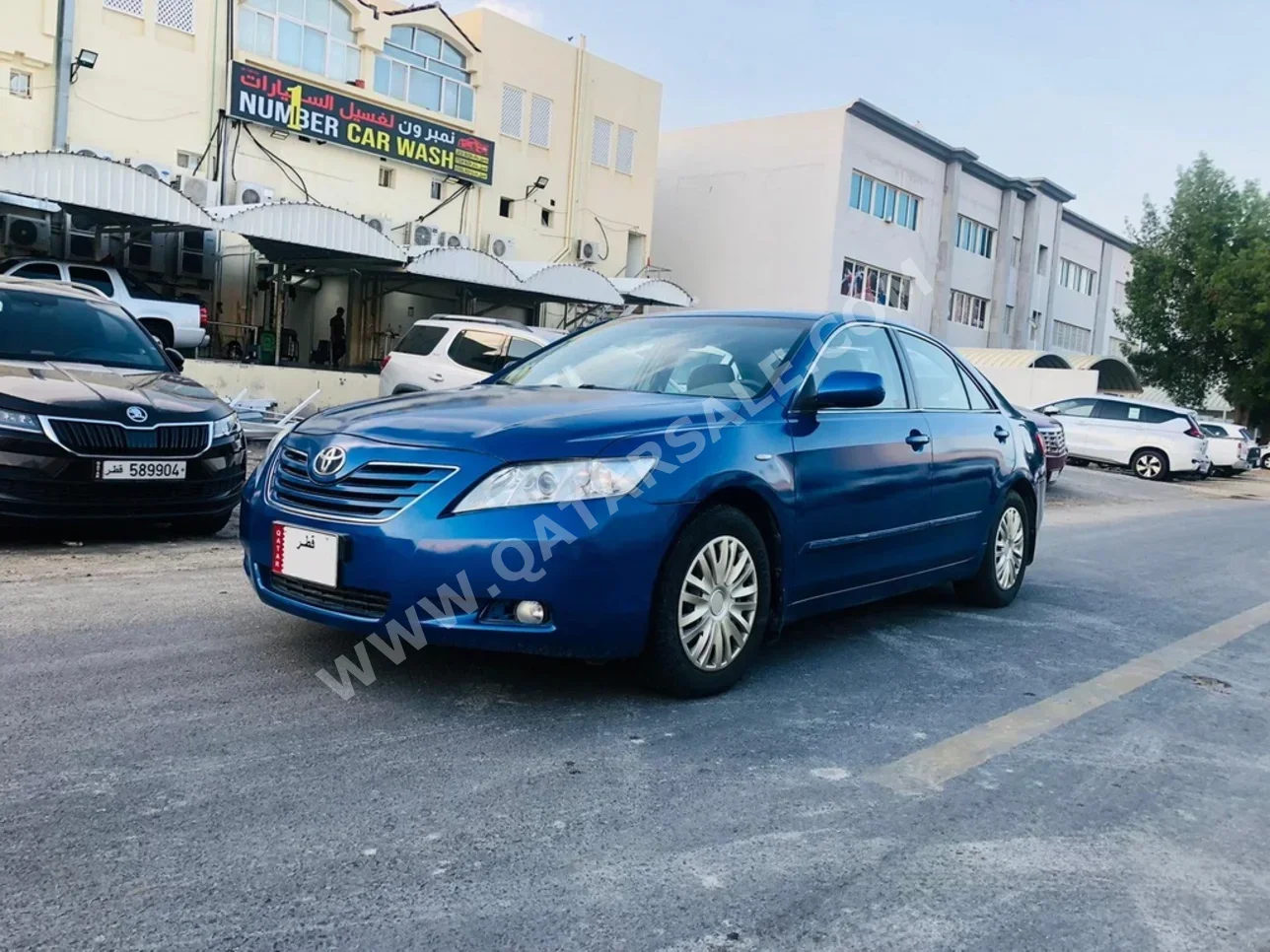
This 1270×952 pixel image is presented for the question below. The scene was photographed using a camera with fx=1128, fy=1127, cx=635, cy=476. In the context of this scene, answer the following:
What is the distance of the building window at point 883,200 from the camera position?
37.0m

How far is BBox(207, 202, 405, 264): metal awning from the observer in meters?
19.1

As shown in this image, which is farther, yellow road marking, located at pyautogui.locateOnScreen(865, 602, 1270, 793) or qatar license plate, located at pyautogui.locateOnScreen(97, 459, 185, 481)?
qatar license plate, located at pyautogui.locateOnScreen(97, 459, 185, 481)

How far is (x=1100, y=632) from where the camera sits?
20.7ft

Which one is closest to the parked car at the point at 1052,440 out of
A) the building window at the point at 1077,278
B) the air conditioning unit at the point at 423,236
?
the air conditioning unit at the point at 423,236

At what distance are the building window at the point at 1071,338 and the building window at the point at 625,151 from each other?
92.2 feet

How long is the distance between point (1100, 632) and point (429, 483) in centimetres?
417

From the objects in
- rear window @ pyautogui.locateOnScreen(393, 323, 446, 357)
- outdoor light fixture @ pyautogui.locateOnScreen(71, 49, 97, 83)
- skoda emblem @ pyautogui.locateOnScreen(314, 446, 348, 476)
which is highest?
outdoor light fixture @ pyautogui.locateOnScreen(71, 49, 97, 83)

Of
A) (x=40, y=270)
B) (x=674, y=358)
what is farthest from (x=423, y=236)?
(x=674, y=358)

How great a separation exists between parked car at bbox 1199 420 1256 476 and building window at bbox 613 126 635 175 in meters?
16.6

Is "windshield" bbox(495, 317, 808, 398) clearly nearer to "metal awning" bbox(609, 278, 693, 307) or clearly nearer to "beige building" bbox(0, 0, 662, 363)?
"beige building" bbox(0, 0, 662, 363)

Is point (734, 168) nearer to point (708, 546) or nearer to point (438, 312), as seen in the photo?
point (438, 312)

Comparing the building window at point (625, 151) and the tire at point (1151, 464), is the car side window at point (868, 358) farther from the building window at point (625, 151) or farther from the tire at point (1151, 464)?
the building window at point (625, 151)

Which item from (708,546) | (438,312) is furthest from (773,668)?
(438,312)

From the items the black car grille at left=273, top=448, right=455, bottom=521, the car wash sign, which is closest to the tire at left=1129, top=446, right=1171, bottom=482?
the car wash sign
